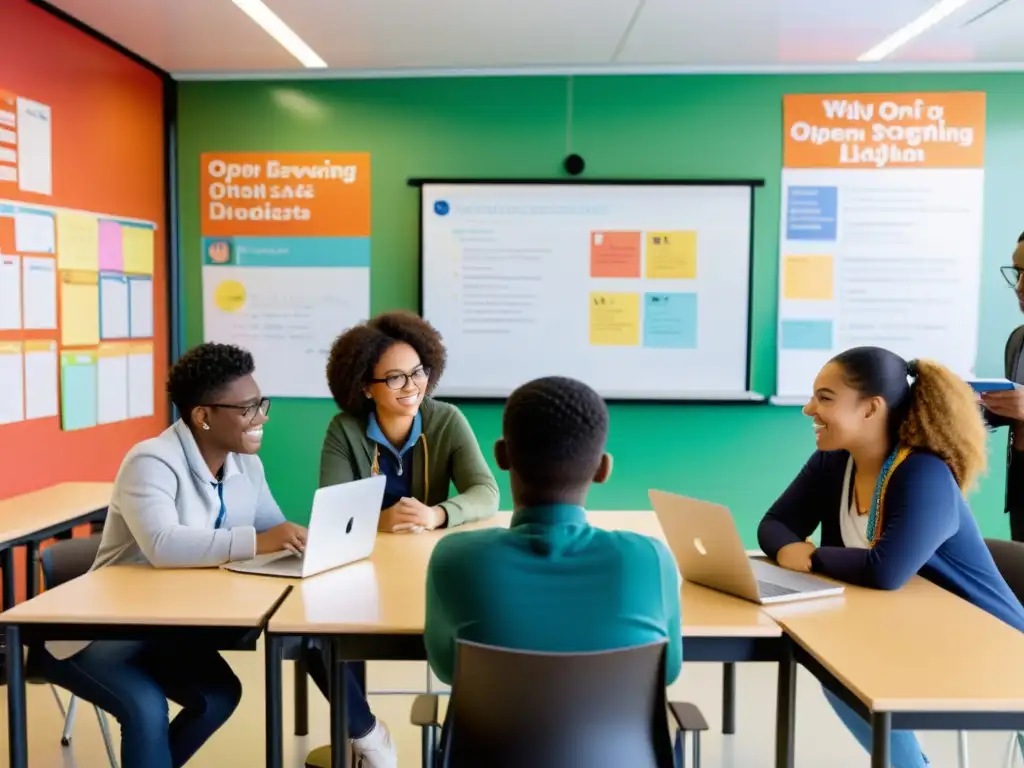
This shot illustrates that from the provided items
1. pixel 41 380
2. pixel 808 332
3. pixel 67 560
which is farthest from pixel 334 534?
pixel 808 332

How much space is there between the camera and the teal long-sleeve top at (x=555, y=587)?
4.62 feet

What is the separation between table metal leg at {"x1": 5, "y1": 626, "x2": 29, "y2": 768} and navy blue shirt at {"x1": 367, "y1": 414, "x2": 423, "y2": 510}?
1152 mm

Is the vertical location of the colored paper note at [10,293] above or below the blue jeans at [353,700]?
above

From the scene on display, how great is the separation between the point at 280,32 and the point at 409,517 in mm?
2379

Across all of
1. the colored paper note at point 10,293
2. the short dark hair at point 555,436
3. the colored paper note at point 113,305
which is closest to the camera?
the short dark hair at point 555,436

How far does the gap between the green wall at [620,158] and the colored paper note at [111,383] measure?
0.55 meters

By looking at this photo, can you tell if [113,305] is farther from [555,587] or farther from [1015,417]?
[1015,417]

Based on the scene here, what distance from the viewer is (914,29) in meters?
3.82

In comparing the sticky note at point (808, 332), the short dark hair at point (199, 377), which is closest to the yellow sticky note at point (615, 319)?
the sticky note at point (808, 332)

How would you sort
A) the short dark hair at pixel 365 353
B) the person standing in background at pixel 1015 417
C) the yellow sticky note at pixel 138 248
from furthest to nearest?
1. the yellow sticky note at pixel 138 248
2. the short dark hair at pixel 365 353
3. the person standing in background at pixel 1015 417

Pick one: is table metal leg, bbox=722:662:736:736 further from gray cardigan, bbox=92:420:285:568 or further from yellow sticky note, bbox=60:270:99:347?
yellow sticky note, bbox=60:270:99:347

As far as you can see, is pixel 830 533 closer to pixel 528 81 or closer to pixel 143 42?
pixel 528 81

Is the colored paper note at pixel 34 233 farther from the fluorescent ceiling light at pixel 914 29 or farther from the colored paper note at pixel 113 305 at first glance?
the fluorescent ceiling light at pixel 914 29

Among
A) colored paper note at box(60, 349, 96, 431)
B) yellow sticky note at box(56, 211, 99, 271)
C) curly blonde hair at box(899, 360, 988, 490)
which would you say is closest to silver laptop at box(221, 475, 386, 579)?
curly blonde hair at box(899, 360, 988, 490)
